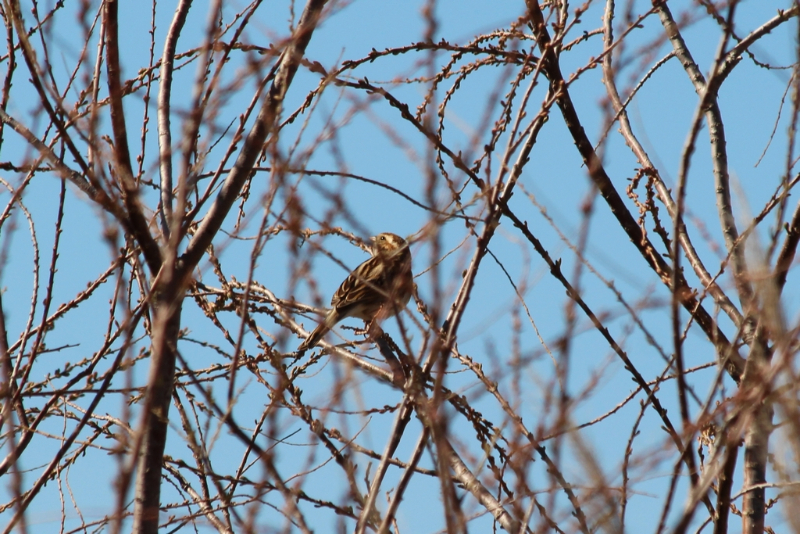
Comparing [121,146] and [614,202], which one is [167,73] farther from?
[614,202]

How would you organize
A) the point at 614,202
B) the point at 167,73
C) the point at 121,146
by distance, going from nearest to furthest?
the point at 121,146 < the point at 167,73 < the point at 614,202

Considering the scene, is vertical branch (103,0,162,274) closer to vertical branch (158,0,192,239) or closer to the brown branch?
vertical branch (158,0,192,239)

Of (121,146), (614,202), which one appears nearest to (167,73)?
(121,146)

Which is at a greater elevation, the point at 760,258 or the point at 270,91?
the point at 270,91

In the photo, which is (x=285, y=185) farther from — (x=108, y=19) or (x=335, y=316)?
(x=335, y=316)

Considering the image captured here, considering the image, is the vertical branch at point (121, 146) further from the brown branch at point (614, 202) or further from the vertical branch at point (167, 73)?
the brown branch at point (614, 202)

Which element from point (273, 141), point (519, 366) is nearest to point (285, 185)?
point (273, 141)

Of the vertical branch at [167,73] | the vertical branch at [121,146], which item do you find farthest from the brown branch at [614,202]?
the vertical branch at [121,146]

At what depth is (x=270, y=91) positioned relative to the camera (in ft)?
10.3

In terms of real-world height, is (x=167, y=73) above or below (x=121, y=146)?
above

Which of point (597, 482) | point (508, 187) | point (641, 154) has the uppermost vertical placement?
point (641, 154)

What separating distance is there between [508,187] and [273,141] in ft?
2.32

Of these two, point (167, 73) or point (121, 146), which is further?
point (167, 73)

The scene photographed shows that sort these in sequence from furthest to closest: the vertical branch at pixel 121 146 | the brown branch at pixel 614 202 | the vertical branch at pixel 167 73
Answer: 1. the brown branch at pixel 614 202
2. the vertical branch at pixel 167 73
3. the vertical branch at pixel 121 146
